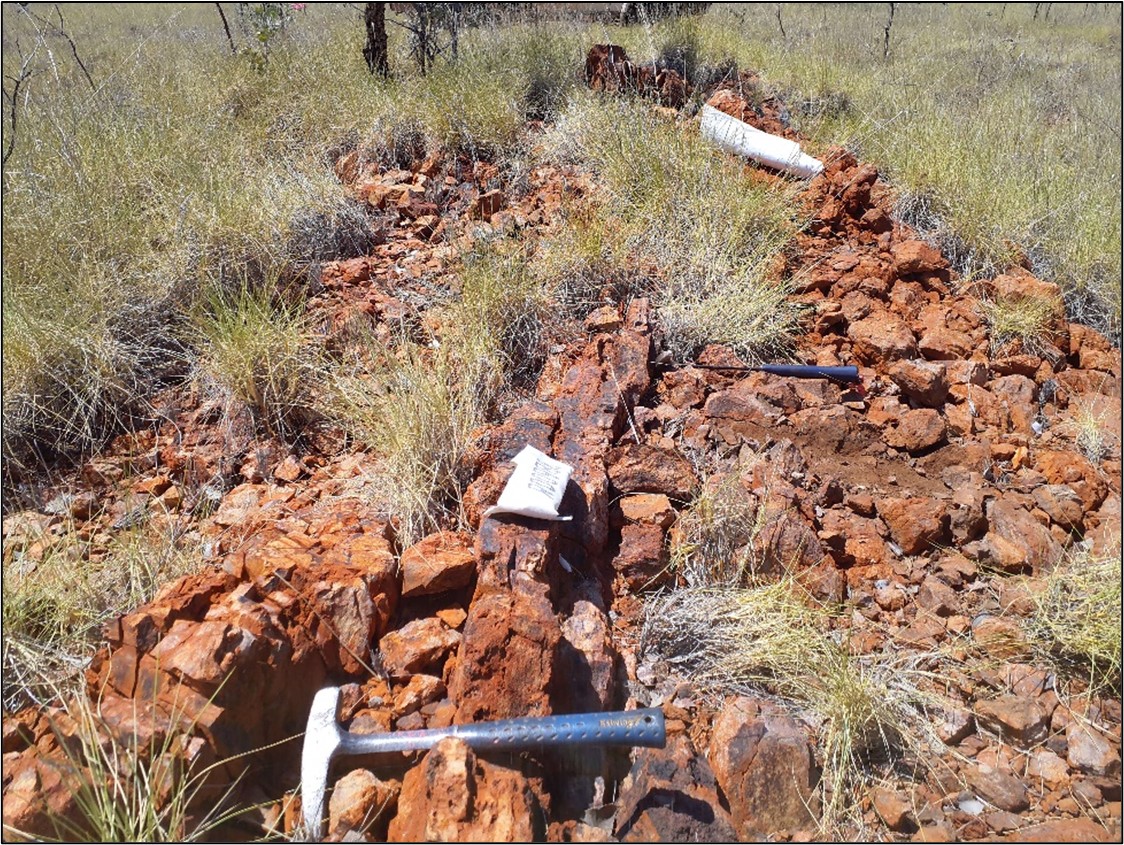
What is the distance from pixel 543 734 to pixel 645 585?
1.96 ft

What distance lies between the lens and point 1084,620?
1662mm

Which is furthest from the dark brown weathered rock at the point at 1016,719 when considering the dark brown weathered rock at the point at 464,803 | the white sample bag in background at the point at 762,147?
the white sample bag in background at the point at 762,147

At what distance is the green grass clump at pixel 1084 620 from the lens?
1.62 m

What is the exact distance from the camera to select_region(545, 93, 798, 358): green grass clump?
254 cm

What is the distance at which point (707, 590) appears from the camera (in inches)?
70.6

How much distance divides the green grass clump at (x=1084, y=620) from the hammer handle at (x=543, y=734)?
1.04 metres

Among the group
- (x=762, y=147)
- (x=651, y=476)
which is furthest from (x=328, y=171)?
(x=651, y=476)

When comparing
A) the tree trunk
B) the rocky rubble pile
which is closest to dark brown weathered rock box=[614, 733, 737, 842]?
the rocky rubble pile

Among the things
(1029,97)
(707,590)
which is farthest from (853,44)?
(707,590)

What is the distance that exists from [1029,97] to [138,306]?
19.0 ft

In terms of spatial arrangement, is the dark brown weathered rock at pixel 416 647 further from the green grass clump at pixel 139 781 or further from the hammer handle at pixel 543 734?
the green grass clump at pixel 139 781

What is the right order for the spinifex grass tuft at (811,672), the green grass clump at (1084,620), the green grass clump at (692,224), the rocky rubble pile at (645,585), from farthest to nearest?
1. the green grass clump at (692,224)
2. the green grass clump at (1084,620)
3. the spinifex grass tuft at (811,672)
4. the rocky rubble pile at (645,585)

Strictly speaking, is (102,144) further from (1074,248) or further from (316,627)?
(1074,248)

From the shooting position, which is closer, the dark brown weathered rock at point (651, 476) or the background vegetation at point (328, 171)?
the dark brown weathered rock at point (651, 476)
